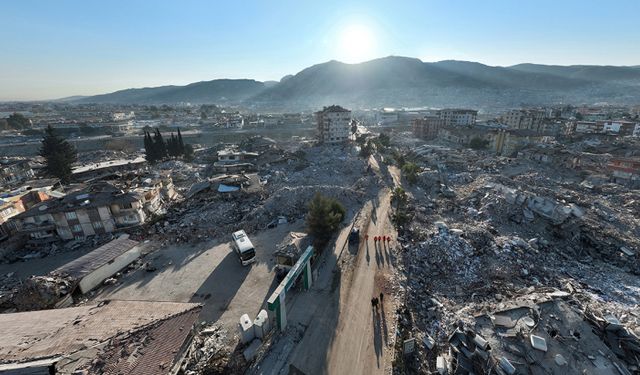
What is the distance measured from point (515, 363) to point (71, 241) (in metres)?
33.6

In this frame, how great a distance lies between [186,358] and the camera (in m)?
12.2

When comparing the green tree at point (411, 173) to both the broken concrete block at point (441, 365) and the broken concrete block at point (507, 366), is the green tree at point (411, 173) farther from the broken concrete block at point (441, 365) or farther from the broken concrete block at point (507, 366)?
the broken concrete block at point (507, 366)

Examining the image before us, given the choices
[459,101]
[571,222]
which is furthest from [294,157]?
[459,101]

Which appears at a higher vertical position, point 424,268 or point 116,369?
point 116,369

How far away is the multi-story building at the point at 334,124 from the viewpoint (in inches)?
2347

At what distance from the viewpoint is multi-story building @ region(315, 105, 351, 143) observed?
5962cm

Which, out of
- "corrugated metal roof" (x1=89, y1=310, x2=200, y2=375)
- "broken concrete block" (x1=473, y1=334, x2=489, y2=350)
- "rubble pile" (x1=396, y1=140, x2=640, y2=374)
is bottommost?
"rubble pile" (x1=396, y1=140, x2=640, y2=374)

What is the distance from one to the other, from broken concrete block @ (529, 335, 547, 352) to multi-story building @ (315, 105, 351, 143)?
174 feet

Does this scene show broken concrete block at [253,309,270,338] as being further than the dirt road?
Yes

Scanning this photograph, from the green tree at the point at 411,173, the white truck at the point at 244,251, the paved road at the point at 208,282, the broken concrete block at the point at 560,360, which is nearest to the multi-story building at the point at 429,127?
the green tree at the point at 411,173

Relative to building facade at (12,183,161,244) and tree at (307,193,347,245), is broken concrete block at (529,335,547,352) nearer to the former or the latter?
tree at (307,193,347,245)

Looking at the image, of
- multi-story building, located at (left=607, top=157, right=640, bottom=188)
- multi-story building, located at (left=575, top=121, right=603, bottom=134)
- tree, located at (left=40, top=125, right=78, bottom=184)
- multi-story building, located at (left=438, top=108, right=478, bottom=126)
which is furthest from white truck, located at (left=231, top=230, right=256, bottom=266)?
multi-story building, located at (left=575, top=121, right=603, bottom=134)

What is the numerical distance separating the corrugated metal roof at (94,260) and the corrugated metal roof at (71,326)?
4364 millimetres

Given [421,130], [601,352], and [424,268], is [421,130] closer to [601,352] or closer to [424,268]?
[424,268]
